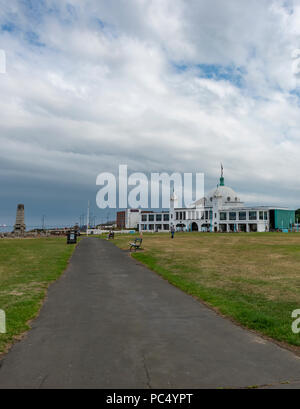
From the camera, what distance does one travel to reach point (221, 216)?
121 metres

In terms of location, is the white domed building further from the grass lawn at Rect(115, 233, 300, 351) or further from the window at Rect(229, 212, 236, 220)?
the grass lawn at Rect(115, 233, 300, 351)

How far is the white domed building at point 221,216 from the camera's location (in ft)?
363

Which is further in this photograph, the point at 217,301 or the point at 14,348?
the point at 217,301

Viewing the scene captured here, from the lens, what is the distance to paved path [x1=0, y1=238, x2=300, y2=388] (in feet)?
15.6

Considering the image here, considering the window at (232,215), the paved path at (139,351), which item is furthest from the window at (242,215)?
the paved path at (139,351)

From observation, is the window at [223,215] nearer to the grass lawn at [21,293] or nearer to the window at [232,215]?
the window at [232,215]

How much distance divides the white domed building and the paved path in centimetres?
10671

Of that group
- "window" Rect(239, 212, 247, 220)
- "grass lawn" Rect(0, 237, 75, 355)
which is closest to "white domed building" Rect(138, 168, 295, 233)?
"window" Rect(239, 212, 247, 220)

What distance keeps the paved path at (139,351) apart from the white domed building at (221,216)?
107m

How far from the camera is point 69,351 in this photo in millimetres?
5828
